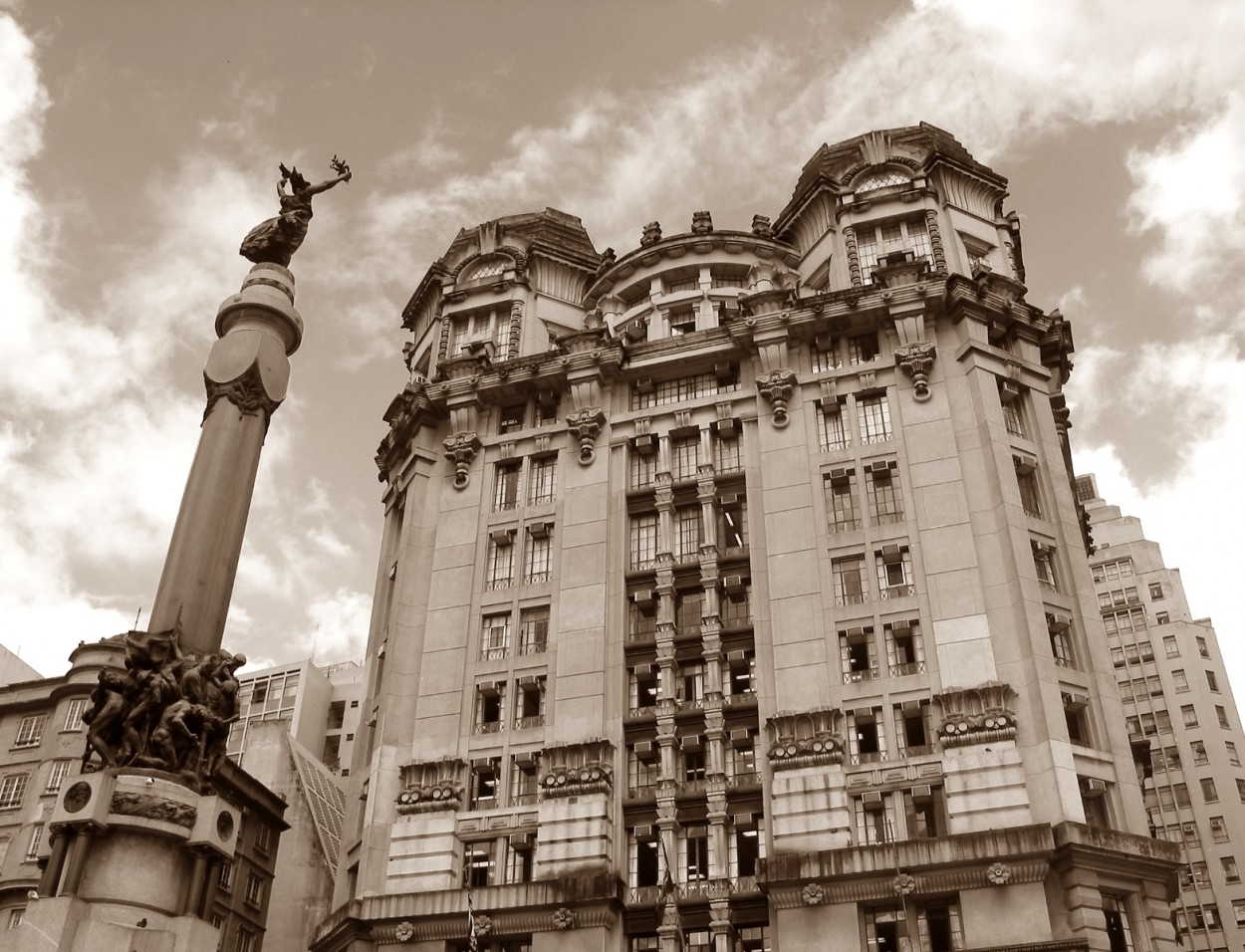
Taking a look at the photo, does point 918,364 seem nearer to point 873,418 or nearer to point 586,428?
point 873,418

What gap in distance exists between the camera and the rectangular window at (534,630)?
56031mm

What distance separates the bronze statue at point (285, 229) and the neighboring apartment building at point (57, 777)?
29662mm

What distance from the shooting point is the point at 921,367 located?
188 feet

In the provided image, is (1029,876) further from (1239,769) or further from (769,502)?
(1239,769)

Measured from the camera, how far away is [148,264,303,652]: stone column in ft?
91.8

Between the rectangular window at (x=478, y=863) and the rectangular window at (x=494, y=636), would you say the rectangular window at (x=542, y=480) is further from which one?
the rectangular window at (x=478, y=863)

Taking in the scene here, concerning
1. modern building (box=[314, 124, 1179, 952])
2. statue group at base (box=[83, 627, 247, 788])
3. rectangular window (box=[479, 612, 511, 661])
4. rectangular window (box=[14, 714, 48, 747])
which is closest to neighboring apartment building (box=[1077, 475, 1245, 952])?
modern building (box=[314, 124, 1179, 952])

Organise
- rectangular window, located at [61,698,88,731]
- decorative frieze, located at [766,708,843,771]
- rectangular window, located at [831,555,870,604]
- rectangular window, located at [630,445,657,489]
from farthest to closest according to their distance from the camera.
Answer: rectangular window, located at [61,698,88,731] → rectangular window, located at [630,445,657,489] → rectangular window, located at [831,555,870,604] → decorative frieze, located at [766,708,843,771]

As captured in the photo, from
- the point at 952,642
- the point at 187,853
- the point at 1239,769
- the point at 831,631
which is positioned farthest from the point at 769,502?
the point at 1239,769

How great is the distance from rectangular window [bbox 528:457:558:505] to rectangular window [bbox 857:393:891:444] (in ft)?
51.9

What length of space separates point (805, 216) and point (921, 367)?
1634 centimetres

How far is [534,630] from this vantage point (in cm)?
5678

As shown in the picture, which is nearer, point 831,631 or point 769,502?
point 831,631

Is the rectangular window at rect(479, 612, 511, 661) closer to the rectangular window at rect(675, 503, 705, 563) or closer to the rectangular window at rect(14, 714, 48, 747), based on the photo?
the rectangular window at rect(675, 503, 705, 563)
